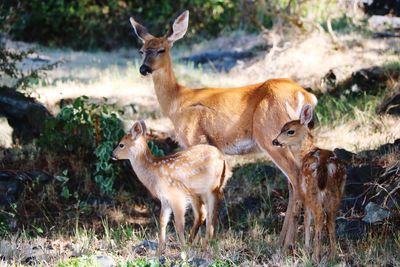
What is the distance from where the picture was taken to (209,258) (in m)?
7.71

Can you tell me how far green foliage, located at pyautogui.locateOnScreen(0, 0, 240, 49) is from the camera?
74.4 feet

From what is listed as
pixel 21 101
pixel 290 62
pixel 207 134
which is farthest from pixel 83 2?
pixel 207 134

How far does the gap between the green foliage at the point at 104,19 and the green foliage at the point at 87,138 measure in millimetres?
11218

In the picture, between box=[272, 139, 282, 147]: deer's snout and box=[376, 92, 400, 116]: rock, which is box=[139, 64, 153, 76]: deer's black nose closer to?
box=[272, 139, 282, 147]: deer's snout

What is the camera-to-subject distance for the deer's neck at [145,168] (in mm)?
8617

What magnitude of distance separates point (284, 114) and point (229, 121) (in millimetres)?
656

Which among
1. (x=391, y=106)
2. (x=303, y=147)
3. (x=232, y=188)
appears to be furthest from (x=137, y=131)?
(x=391, y=106)

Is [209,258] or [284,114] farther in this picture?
[284,114]

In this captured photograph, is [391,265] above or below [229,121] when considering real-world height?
below

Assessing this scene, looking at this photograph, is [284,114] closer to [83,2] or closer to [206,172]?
[206,172]

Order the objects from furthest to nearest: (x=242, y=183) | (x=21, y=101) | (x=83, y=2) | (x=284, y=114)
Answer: (x=83, y=2) → (x=21, y=101) → (x=242, y=183) → (x=284, y=114)

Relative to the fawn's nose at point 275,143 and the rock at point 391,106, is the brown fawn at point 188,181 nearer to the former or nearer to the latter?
the fawn's nose at point 275,143

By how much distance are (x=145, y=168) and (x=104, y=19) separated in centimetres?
1509

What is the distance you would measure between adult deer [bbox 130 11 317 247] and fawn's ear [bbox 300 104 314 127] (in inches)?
27.3
